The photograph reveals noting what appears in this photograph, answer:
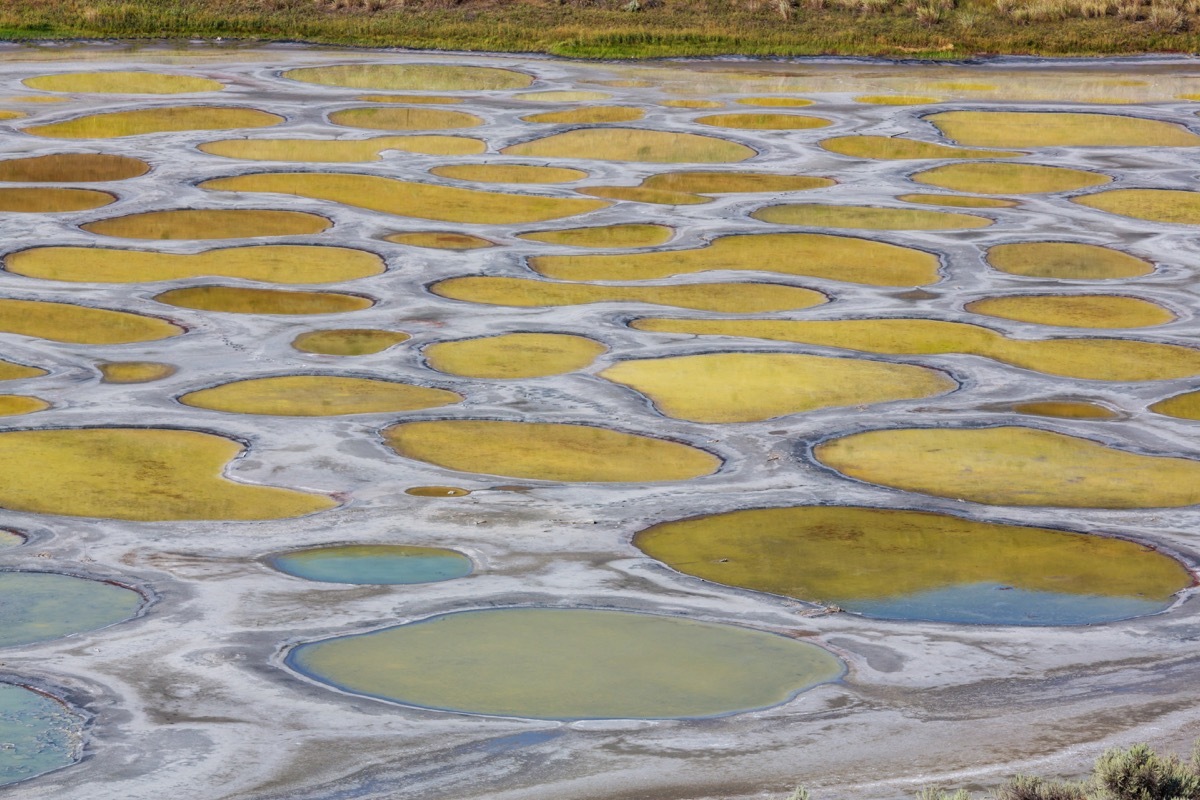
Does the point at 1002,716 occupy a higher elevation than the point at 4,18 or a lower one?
lower

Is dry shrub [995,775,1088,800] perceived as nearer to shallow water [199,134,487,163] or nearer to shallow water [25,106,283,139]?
shallow water [199,134,487,163]

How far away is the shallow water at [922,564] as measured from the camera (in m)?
9.87

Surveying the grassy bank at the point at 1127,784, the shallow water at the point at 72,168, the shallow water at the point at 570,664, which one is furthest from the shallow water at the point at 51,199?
the grassy bank at the point at 1127,784

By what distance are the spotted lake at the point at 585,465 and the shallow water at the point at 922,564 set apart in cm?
4

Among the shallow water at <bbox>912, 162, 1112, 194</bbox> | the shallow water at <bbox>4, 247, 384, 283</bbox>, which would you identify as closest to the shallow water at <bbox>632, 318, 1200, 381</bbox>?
the shallow water at <bbox>4, 247, 384, 283</bbox>

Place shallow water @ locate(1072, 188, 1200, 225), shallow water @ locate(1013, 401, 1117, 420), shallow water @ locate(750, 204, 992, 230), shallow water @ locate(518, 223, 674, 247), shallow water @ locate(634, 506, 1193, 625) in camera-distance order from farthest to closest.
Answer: shallow water @ locate(1072, 188, 1200, 225) → shallow water @ locate(750, 204, 992, 230) → shallow water @ locate(518, 223, 674, 247) → shallow water @ locate(1013, 401, 1117, 420) → shallow water @ locate(634, 506, 1193, 625)

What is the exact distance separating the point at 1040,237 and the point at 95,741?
15910 mm

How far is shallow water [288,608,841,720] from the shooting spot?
8234mm

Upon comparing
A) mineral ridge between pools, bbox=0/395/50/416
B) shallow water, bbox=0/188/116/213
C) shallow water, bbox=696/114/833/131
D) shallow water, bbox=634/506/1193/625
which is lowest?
shallow water, bbox=634/506/1193/625

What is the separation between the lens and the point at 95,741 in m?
7.61

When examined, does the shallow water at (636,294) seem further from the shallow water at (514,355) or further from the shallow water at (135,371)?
the shallow water at (135,371)

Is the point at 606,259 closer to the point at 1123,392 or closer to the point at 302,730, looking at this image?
the point at 1123,392

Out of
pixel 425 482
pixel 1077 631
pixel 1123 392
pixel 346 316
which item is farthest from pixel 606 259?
pixel 1077 631

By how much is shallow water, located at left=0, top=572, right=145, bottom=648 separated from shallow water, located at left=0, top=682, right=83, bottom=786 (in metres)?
0.79
